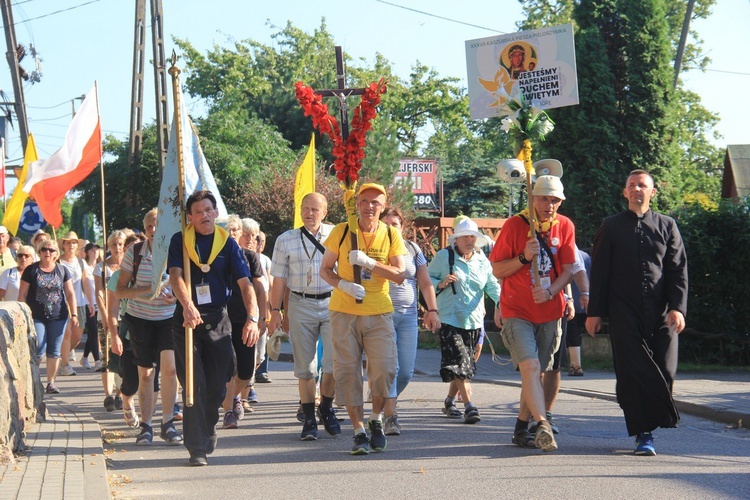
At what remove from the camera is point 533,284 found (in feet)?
27.5

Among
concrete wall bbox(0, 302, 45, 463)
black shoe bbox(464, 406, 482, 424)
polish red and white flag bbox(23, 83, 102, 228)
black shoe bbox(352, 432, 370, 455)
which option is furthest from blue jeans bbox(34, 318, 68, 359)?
black shoe bbox(352, 432, 370, 455)

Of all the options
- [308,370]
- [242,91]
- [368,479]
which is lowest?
[368,479]

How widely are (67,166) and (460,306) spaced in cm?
530

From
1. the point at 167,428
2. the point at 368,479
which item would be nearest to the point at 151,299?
the point at 167,428

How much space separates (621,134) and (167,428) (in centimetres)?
1318

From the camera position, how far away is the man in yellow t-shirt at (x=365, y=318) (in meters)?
8.26

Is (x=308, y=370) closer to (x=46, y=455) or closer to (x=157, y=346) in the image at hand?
(x=157, y=346)

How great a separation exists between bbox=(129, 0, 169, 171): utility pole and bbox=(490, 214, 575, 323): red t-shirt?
32.6ft

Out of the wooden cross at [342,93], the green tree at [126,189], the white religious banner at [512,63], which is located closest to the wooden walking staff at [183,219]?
the wooden cross at [342,93]

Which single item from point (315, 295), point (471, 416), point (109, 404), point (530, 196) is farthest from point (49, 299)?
point (530, 196)

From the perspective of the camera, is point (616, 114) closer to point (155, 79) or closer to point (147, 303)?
point (155, 79)

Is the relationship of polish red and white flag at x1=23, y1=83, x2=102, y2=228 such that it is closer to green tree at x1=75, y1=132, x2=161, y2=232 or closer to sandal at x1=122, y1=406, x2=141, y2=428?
sandal at x1=122, y1=406, x2=141, y2=428

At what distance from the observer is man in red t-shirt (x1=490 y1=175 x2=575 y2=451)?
327 inches

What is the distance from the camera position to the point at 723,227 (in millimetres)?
15469
